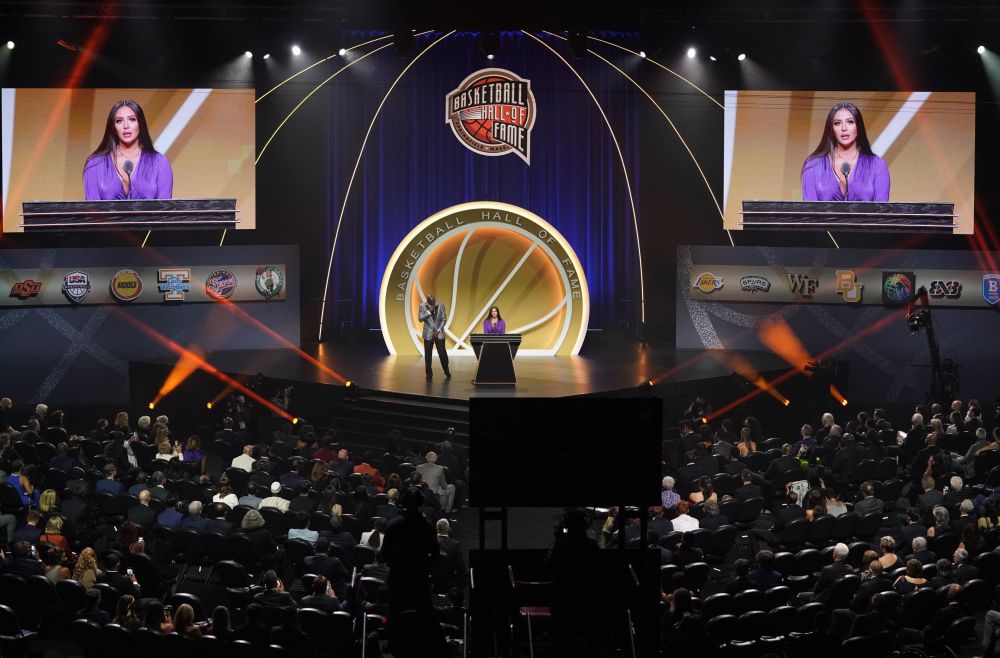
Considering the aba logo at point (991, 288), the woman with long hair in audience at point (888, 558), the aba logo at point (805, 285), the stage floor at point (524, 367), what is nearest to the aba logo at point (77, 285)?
the stage floor at point (524, 367)

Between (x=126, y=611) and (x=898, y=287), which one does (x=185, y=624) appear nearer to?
(x=126, y=611)

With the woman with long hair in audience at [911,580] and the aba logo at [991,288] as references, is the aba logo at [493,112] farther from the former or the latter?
the woman with long hair in audience at [911,580]

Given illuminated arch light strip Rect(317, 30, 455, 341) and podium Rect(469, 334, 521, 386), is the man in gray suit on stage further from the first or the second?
illuminated arch light strip Rect(317, 30, 455, 341)

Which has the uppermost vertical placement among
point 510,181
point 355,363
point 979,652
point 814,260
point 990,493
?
point 510,181

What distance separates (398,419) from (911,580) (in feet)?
31.0

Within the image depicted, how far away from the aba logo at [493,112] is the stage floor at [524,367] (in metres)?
4.52

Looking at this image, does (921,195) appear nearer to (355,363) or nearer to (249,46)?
(355,363)

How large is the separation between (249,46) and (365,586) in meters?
15.6

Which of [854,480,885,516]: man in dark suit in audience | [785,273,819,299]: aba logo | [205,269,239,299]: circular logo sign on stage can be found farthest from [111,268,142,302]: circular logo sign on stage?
[854,480,885,516]: man in dark suit in audience

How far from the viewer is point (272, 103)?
23328mm

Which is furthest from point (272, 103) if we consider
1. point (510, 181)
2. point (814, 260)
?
point (814, 260)

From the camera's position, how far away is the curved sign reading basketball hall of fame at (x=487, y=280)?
23172mm

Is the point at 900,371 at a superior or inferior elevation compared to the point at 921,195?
inferior

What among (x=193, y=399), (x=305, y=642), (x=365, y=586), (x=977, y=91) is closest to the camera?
(x=305, y=642)
